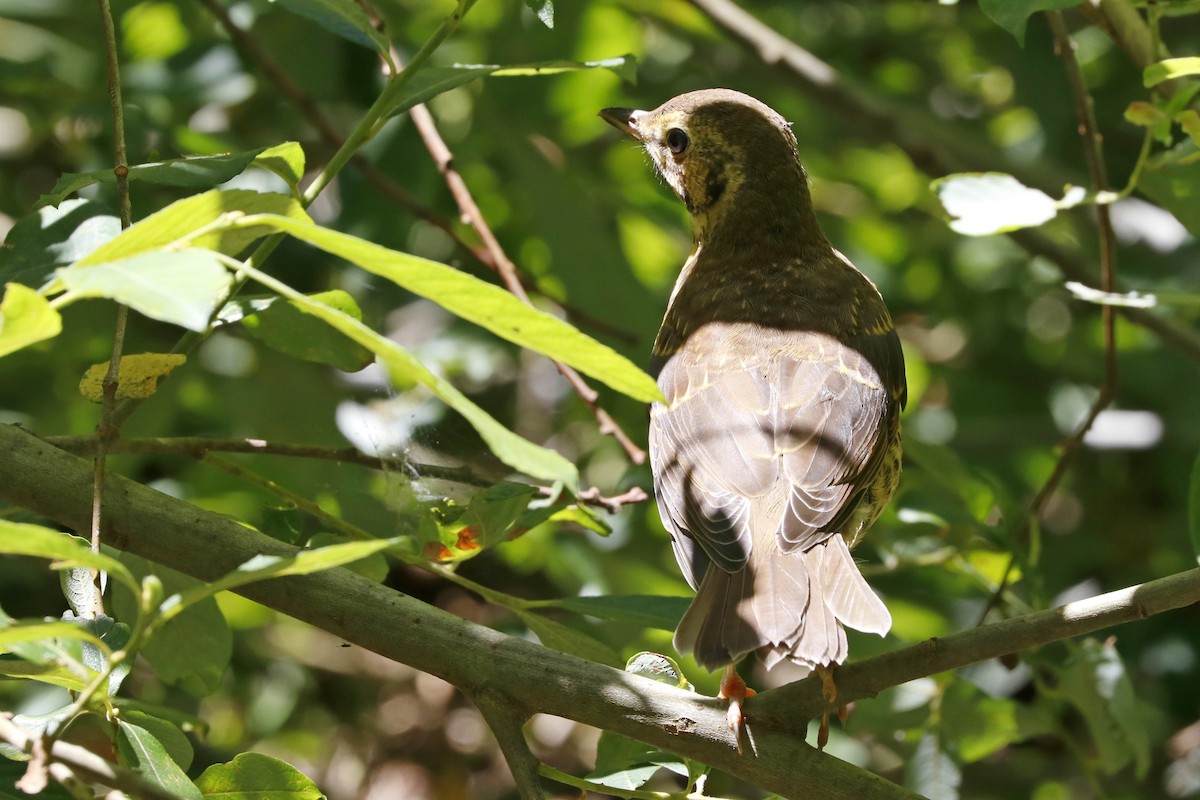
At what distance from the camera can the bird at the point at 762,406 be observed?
7.32ft

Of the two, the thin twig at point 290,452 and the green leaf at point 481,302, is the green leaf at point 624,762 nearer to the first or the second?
the thin twig at point 290,452

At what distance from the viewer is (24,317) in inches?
46.4

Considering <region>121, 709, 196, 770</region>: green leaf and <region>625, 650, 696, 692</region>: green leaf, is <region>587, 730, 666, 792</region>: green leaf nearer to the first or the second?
<region>625, 650, 696, 692</region>: green leaf

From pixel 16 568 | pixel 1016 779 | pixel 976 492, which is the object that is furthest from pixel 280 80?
pixel 1016 779

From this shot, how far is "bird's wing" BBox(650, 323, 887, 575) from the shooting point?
2.46 metres

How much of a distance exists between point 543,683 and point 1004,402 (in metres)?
3.48

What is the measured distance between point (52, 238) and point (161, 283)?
1.24m

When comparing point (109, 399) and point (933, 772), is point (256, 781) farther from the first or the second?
point (933, 772)

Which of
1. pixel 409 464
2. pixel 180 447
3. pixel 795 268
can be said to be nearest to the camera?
pixel 180 447

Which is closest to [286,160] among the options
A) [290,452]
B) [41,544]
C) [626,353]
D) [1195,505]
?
[290,452]

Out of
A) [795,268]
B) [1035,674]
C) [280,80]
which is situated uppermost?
[280,80]

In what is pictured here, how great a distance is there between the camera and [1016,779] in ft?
15.2

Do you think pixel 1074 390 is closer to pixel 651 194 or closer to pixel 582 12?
pixel 651 194

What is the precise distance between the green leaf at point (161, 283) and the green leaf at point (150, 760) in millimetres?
783
